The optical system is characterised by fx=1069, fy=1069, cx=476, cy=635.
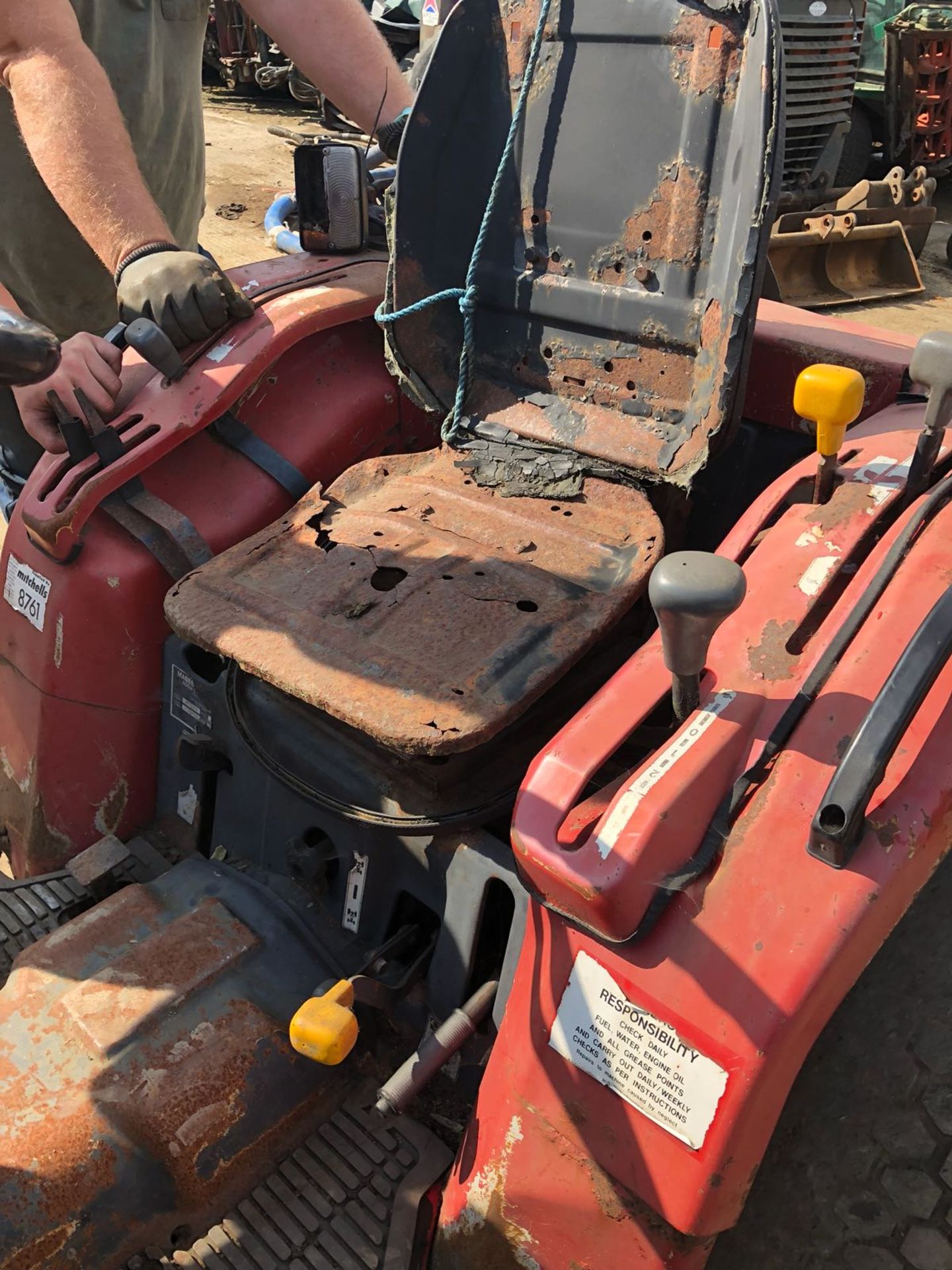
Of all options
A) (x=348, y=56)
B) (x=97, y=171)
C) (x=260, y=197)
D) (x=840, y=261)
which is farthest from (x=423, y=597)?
(x=260, y=197)

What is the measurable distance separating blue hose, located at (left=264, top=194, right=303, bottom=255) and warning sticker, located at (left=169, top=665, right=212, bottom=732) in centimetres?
110

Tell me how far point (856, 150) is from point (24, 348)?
8.50 metres

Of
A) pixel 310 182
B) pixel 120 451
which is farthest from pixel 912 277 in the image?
pixel 120 451

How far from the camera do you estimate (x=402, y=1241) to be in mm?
1349

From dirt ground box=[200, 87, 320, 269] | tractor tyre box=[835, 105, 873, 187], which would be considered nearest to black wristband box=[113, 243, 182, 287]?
dirt ground box=[200, 87, 320, 269]

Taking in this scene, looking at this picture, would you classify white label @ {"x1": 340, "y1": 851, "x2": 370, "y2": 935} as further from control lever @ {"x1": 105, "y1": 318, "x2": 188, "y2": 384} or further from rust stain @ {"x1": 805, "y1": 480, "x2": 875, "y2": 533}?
control lever @ {"x1": 105, "y1": 318, "x2": 188, "y2": 384}

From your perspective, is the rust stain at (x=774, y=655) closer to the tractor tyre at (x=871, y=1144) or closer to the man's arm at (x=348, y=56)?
the tractor tyre at (x=871, y=1144)

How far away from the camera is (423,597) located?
1593 millimetres

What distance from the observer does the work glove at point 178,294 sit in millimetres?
1969

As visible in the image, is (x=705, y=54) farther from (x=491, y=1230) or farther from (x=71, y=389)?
(x=491, y=1230)

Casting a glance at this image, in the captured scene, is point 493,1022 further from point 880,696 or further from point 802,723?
point 880,696

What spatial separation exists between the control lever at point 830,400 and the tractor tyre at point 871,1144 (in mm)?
616

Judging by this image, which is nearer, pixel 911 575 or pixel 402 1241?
pixel 911 575

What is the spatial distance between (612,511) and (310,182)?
3.32 feet
